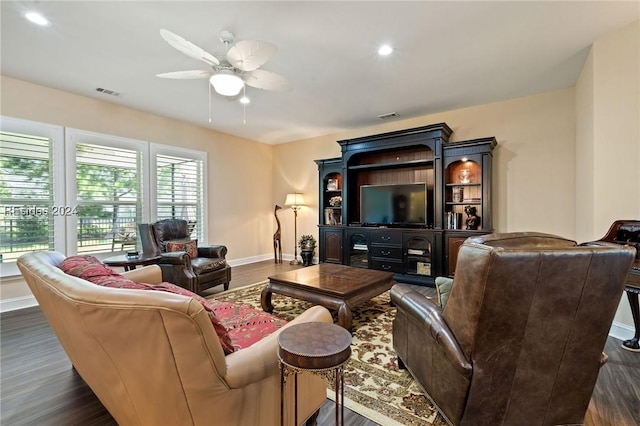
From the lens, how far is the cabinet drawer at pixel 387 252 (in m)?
4.68

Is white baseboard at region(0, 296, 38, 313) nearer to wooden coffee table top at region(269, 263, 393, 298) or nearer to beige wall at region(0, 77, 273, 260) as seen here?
beige wall at region(0, 77, 273, 260)

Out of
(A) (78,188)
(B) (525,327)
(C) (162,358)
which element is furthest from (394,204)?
(A) (78,188)

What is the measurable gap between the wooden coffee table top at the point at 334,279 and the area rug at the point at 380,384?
1.35ft

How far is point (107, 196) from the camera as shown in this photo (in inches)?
170

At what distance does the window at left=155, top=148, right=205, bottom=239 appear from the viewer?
496cm

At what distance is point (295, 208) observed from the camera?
652 centimetres

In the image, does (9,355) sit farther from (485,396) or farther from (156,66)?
(485,396)

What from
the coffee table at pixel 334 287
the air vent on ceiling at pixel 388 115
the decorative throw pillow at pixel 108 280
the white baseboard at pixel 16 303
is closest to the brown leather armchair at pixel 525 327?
the decorative throw pillow at pixel 108 280

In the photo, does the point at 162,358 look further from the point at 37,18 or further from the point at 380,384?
the point at 37,18

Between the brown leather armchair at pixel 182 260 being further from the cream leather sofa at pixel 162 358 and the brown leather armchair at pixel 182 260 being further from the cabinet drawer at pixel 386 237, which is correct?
the cabinet drawer at pixel 386 237

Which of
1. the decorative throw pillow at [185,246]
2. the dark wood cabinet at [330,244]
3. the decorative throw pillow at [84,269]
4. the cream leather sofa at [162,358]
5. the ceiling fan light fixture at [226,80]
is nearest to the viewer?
the cream leather sofa at [162,358]

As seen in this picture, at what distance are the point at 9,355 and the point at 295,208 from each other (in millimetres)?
4805

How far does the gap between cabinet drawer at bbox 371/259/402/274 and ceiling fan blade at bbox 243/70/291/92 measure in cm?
321

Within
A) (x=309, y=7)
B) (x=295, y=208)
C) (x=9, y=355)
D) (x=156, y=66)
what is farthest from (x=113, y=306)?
(x=295, y=208)
